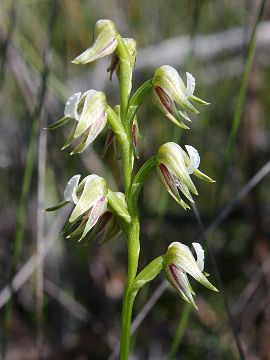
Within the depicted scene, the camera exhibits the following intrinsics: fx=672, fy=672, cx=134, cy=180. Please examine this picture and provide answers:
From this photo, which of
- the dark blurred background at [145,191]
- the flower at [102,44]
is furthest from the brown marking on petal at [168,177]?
the dark blurred background at [145,191]

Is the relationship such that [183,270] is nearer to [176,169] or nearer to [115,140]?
[176,169]

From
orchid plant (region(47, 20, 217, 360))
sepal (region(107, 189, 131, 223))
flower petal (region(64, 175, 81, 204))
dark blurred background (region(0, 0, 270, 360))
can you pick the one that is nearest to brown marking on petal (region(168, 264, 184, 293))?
orchid plant (region(47, 20, 217, 360))

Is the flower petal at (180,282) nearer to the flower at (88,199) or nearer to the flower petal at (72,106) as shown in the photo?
the flower at (88,199)

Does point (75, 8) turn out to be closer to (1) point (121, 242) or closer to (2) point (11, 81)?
(2) point (11, 81)

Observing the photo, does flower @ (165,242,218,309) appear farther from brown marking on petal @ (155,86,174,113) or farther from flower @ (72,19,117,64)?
flower @ (72,19,117,64)

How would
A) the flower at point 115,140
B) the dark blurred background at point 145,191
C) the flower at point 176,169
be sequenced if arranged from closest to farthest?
the flower at point 176,169, the flower at point 115,140, the dark blurred background at point 145,191

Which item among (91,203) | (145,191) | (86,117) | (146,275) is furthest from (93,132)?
(145,191)
